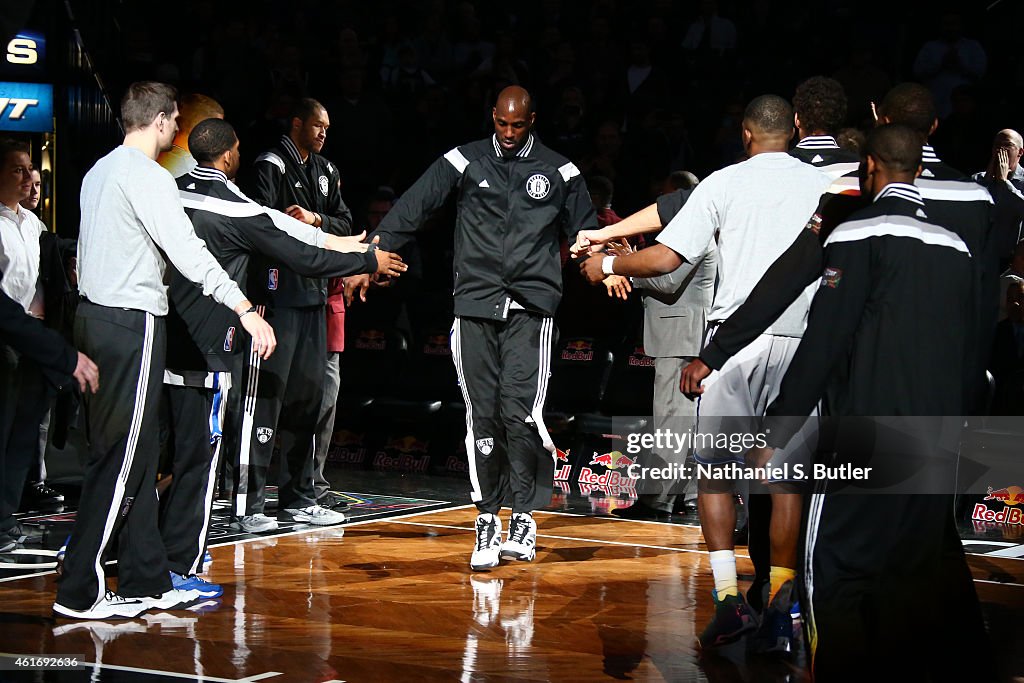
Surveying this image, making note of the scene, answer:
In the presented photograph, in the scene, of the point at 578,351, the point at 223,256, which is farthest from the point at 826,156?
the point at 578,351

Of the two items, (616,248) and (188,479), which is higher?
(616,248)

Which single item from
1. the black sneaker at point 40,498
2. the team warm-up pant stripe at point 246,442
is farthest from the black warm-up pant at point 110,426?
the black sneaker at point 40,498

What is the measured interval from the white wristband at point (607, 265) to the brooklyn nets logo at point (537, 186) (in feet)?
3.25

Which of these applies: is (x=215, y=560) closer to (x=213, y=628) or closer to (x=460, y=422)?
(x=213, y=628)

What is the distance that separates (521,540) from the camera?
6.50 meters

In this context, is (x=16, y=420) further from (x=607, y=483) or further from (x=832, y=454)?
(x=832, y=454)

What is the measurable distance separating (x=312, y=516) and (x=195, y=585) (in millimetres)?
2085

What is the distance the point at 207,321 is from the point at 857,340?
292 cm

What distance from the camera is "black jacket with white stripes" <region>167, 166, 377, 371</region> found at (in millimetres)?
5379

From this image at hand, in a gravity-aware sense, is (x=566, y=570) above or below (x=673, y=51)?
below

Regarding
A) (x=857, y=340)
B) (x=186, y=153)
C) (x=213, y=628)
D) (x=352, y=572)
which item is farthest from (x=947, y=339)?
(x=186, y=153)

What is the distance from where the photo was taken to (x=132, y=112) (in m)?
5.01

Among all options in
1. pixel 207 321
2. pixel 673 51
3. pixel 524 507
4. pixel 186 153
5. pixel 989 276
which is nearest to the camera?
pixel 989 276

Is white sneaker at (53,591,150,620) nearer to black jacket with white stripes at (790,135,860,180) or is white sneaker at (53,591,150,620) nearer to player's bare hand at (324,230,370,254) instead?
player's bare hand at (324,230,370,254)
